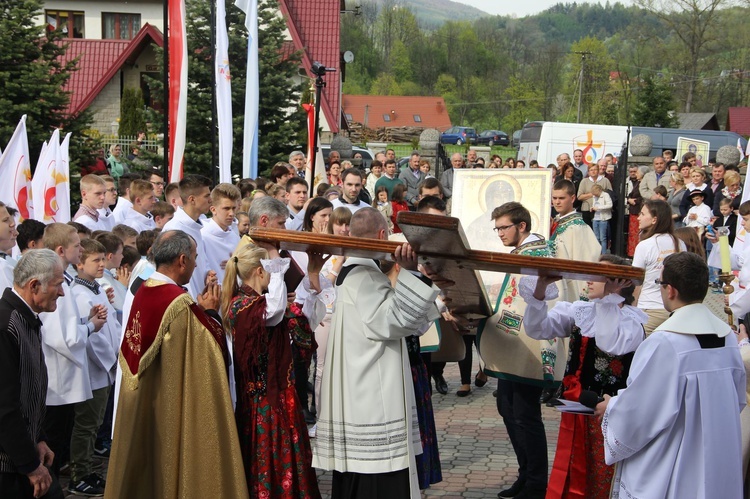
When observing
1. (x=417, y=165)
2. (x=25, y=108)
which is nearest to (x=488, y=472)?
(x=417, y=165)

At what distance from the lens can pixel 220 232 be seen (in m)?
7.95

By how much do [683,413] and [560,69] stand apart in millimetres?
85144

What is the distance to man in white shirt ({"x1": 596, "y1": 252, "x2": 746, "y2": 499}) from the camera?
4.16m

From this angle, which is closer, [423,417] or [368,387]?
[368,387]

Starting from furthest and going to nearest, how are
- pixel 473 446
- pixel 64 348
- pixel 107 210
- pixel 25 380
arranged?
pixel 107 210 < pixel 473 446 < pixel 64 348 < pixel 25 380

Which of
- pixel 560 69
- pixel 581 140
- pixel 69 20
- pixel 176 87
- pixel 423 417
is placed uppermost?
pixel 560 69

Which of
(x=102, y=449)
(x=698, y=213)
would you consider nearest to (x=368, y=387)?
(x=102, y=449)

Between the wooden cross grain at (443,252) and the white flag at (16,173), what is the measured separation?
15.1 ft

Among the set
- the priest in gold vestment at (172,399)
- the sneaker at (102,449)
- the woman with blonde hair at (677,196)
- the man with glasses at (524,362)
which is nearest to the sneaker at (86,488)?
the sneaker at (102,449)

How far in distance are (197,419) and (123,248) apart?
102 inches

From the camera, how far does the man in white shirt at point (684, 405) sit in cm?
416

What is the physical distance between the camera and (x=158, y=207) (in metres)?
9.19

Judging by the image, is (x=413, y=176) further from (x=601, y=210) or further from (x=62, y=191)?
(x=62, y=191)

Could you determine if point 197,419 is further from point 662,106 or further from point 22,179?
point 662,106
